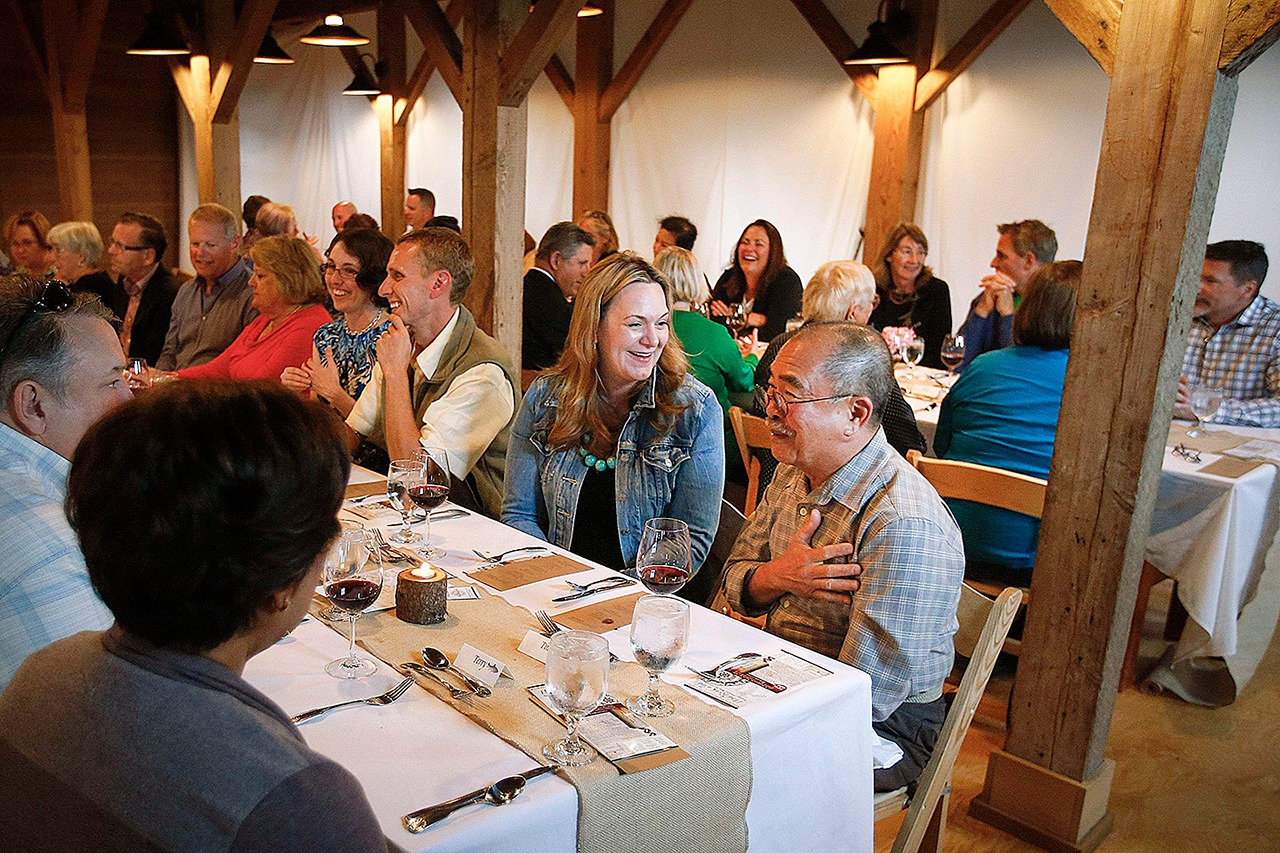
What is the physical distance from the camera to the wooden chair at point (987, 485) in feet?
9.48

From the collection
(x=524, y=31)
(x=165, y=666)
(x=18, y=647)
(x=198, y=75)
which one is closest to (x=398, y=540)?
(x=18, y=647)

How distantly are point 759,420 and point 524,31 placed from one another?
1.86 metres

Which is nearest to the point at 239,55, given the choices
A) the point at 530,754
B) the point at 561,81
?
the point at 561,81

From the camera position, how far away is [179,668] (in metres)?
0.99

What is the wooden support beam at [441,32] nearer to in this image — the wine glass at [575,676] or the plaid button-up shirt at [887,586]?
the plaid button-up shirt at [887,586]

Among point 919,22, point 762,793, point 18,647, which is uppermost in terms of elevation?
point 919,22

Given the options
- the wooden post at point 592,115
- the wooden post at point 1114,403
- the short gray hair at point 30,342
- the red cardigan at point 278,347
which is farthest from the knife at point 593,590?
the wooden post at point 592,115

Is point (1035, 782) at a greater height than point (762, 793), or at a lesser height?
lesser

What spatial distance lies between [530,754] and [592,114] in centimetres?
850

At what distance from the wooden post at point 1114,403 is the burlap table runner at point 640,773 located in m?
1.30

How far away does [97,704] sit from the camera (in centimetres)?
97

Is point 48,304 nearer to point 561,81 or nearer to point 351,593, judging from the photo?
point 351,593

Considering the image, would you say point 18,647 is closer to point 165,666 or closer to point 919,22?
point 165,666

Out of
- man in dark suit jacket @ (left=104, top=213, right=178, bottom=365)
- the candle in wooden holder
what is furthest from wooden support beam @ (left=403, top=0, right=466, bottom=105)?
the candle in wooden holder
